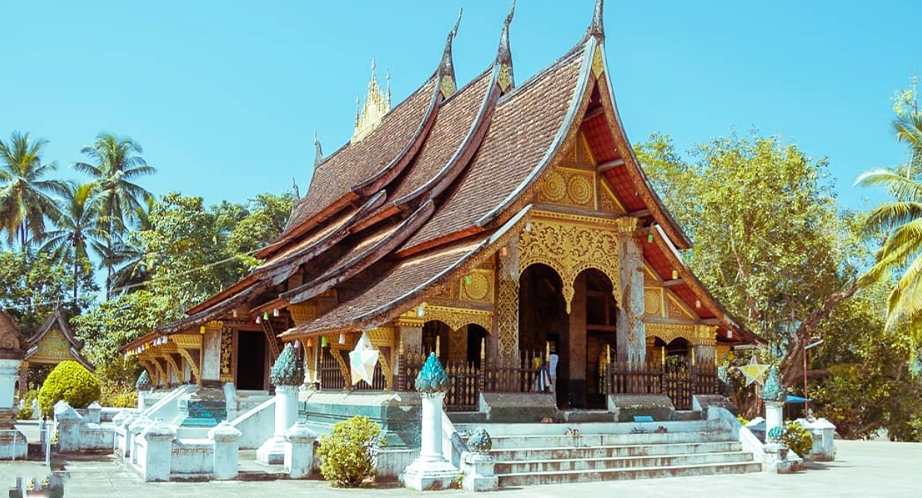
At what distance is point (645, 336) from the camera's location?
46.2 feet

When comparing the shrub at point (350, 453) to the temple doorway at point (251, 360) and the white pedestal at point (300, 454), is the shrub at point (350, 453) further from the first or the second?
the temple doorway at point (251, 360)

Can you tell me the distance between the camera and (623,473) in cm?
1142

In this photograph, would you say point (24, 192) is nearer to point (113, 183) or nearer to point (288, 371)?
point (113, 183)

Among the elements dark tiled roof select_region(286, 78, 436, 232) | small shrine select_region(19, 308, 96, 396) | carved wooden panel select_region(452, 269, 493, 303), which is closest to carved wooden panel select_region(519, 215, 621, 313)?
carved wooden panel select_region(452, 269, 493, 303)

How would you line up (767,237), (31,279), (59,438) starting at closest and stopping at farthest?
1. (59,438)
2. (767,237)
3. (31,279)

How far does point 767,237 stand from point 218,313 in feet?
55.7

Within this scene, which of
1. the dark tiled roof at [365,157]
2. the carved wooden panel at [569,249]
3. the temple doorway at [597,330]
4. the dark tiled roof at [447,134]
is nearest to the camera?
the carved wooden panel at [569,249]

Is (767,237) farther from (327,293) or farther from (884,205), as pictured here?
(327,293)

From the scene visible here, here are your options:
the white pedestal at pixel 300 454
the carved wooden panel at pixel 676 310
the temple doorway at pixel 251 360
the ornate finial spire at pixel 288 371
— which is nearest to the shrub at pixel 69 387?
the temple doorway at pixel 251 360

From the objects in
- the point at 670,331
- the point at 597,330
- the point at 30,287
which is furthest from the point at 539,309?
the point at 30,287

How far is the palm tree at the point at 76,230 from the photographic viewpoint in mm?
42000

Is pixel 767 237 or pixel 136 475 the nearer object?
pixel 136 475

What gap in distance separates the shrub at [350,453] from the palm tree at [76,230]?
34700 mm

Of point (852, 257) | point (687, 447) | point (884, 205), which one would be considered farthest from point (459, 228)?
point (852, 257)
